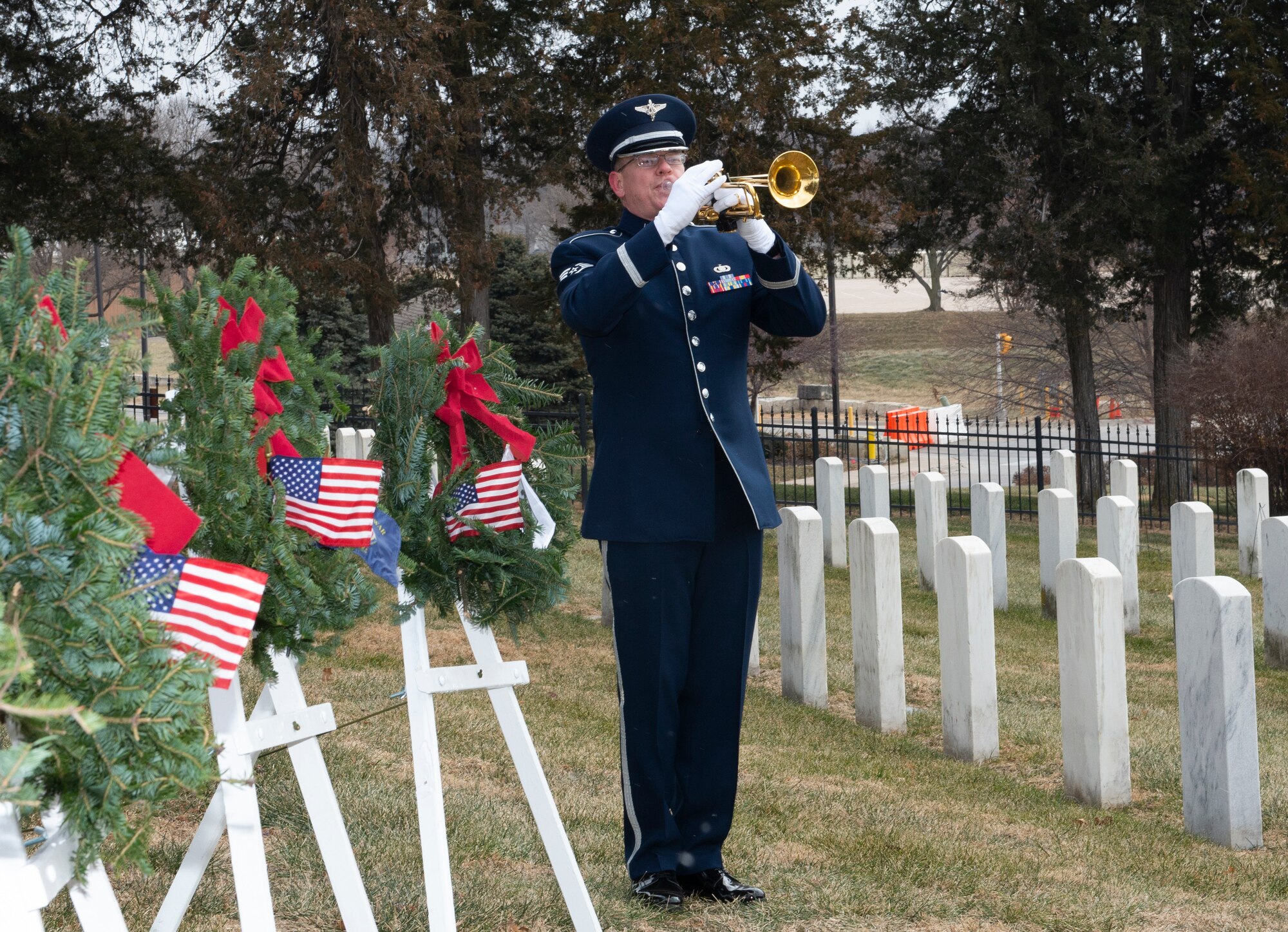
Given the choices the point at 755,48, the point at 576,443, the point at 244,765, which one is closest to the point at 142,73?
the point at 755,48

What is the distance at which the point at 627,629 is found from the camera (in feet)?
11.2

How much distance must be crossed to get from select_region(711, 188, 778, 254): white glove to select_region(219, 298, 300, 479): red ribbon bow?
1.15 m

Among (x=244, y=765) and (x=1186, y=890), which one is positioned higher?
(x=244, y=765)

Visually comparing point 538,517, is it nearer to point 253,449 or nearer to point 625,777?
point 625,777

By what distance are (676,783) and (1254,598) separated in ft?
26.5

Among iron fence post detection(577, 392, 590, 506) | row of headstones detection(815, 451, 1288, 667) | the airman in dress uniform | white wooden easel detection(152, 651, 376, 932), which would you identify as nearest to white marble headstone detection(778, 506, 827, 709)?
row of headstones detection(815, 451, 1288, 667)

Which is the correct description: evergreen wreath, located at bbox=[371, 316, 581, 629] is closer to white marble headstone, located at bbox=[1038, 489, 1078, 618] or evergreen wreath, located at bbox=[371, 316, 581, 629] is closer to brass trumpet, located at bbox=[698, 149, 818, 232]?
brass trumpet, located at bbox=[698, 149, 818, 232]

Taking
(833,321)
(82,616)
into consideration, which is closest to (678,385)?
(82,616)

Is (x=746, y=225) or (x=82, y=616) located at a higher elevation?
(x=746, y=225)

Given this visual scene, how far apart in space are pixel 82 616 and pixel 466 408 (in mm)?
1599

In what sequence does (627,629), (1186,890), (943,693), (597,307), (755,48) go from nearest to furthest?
(597,307) → (627,629) → (1186,890) → (943,693) → (755,48)

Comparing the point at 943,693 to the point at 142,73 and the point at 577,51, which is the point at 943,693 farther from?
the point at 142,73

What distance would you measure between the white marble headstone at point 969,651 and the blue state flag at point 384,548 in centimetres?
306

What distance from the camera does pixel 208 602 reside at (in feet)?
6.36
